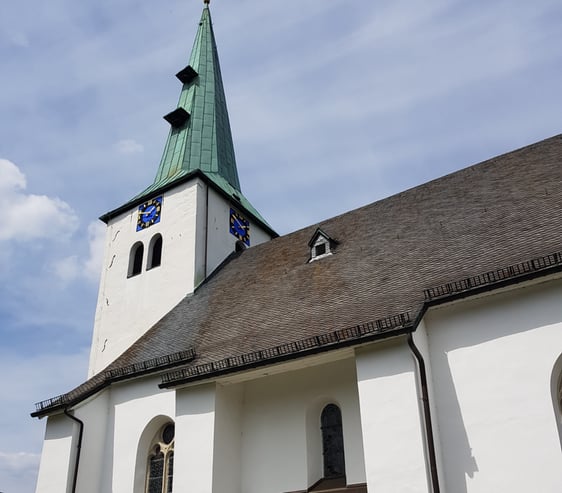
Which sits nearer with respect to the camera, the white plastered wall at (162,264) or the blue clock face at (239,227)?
the white plastered wall at (162,264)

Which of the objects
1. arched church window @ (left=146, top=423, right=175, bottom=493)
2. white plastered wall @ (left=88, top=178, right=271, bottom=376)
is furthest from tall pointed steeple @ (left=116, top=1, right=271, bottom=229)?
arched church window @ (left=146, top=423, right=175, bottom=493)

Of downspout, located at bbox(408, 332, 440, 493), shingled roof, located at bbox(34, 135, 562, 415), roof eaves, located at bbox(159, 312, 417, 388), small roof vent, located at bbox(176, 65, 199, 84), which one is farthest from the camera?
small roof vent, located at bbox(176, 65, 199, 84)

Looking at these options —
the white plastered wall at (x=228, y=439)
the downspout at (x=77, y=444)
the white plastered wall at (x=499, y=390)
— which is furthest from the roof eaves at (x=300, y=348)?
the downspout at (x=77, y=444)

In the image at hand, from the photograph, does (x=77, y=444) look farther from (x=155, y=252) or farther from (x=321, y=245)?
(x=155, y=252)

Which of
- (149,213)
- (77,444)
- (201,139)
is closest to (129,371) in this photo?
(77,444)

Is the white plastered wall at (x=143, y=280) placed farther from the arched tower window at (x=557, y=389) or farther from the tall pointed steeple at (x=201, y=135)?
the arched tower window at (x=557, y=389)

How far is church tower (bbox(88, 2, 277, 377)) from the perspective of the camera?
15.6m

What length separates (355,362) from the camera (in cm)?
947

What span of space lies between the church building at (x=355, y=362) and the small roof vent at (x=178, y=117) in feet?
19.7

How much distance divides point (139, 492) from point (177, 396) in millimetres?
2048

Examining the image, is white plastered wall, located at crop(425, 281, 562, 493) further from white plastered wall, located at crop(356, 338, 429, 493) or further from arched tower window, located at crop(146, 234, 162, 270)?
arched tower window, located at crop(146, 234, 162, 270)

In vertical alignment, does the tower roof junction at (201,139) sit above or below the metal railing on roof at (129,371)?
above

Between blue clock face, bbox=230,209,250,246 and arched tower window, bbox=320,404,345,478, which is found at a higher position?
blue clock face, bbox=230,209,250,246

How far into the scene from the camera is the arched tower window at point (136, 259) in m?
16.9
